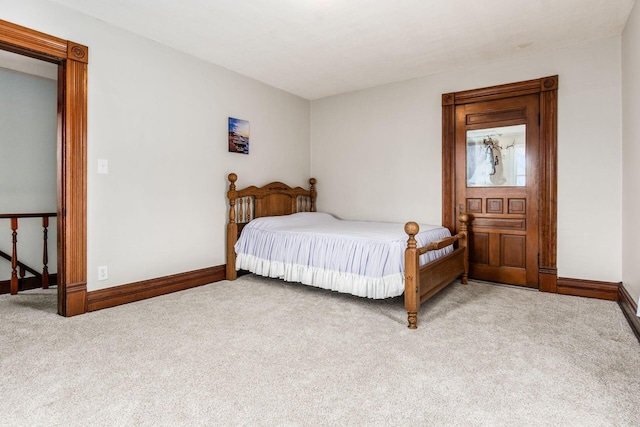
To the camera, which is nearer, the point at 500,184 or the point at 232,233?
the point at 500,184

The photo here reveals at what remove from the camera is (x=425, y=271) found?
2.74m

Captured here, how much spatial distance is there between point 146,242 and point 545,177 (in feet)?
12.8

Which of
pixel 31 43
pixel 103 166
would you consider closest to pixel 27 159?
pixel 103 166

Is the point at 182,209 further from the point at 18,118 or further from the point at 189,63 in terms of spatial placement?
the point at 18,118

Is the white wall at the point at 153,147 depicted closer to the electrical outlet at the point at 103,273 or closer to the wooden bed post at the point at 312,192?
the electrical outlet at the point at 103,273

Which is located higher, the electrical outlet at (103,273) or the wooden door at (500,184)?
the wooden door at (500,184)

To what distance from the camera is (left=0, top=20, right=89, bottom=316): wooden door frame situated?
2.69 metres

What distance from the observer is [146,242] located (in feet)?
10.6

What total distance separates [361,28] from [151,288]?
9.82 feet

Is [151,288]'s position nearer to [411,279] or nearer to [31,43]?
[31,43]

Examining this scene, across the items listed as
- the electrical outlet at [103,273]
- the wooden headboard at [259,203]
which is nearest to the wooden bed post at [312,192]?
the wooden headboard at [259,203]

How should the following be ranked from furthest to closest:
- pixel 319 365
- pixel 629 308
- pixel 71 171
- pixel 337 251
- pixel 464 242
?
pixel 464 242 → pixel 337 251 → pixel 71 171 → pixel 629 308 → pixel 319 365

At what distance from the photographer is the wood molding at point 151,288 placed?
2.89 meters

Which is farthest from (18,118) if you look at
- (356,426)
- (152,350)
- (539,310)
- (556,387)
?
(539,310)
